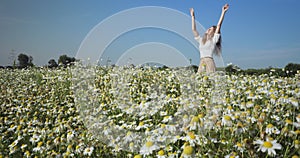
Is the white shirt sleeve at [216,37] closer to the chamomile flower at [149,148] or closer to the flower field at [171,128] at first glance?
the flower field at [171,128]

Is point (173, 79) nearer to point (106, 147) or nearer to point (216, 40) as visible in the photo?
point (216, 40)

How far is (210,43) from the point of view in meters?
6.87

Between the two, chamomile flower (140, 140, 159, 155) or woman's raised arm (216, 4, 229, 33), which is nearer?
chamomile flower (140, 140, 159, 155)

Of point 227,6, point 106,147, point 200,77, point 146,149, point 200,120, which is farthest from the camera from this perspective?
point 227,6

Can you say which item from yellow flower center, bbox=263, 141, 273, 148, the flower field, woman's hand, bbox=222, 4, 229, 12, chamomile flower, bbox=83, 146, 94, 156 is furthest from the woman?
yellow flower center, bbox=263, 141, 273, 148

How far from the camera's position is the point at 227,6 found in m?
6.45

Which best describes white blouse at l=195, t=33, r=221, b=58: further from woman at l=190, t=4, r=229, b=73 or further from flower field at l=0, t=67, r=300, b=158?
flower field at l=0, t=67, r=300, b=158

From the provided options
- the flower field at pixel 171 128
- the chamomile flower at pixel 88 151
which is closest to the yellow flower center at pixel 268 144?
the flower field at pixel 171 128

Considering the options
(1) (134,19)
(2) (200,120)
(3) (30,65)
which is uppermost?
(3) (30,65)

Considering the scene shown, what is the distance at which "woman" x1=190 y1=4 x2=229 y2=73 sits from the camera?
6590 mm

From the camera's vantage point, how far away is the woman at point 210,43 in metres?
6.59

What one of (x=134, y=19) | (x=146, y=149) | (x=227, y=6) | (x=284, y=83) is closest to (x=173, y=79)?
(x=134, y=19)

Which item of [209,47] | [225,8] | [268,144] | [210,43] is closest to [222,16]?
[225,8]

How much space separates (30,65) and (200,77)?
10.6m
